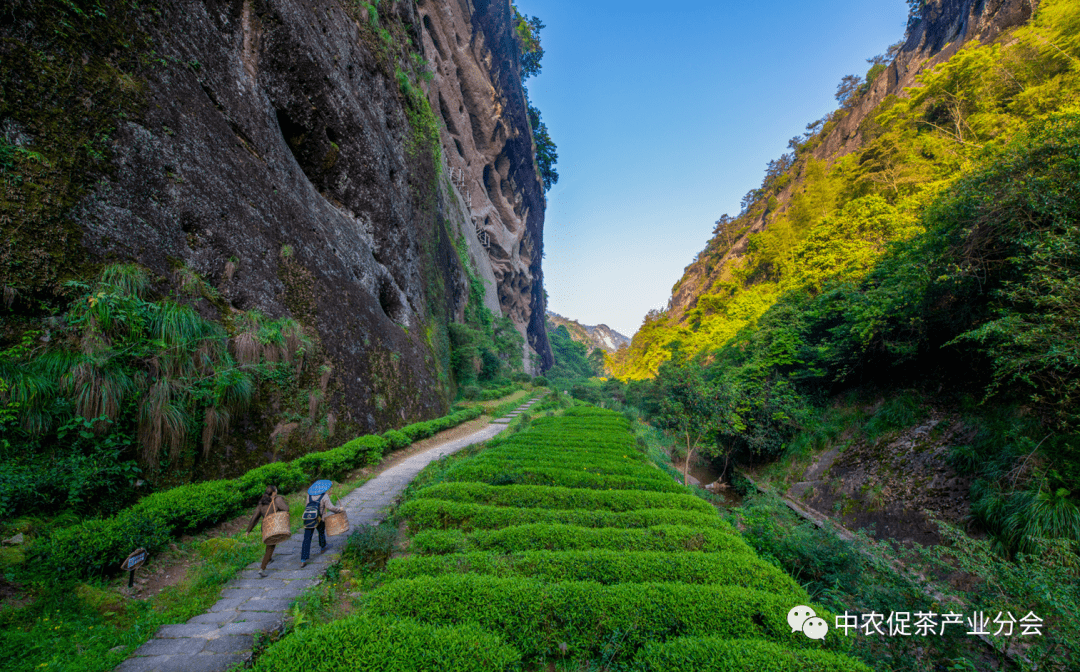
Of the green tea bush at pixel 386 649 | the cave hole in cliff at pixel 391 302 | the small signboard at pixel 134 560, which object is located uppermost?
the cave hole in cliff at pixel 391 302

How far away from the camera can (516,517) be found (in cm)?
553

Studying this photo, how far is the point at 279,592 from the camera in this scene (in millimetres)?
4062

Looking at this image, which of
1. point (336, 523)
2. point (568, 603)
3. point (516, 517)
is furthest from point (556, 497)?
point (336, 523)

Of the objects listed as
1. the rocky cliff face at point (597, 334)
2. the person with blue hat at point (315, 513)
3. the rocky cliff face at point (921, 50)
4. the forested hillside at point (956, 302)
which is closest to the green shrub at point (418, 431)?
the person with blue hat at point (315, 513)

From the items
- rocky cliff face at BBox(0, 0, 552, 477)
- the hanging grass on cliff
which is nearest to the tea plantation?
the hanging grass on cliff

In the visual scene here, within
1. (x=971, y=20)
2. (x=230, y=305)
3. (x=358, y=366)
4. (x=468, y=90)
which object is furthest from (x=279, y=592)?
(x=971, y=20)

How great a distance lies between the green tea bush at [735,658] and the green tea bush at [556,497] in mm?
3268

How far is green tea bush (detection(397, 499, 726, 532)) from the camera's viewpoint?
214 inches

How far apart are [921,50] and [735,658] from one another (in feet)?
146

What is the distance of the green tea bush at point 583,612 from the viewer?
3.34 metres

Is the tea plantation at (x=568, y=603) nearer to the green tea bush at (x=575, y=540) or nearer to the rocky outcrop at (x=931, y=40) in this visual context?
the green tea bush at (x=575, y=540)

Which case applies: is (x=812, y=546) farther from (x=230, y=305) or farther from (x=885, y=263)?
(x=230, y=305)

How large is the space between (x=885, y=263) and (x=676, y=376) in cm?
781

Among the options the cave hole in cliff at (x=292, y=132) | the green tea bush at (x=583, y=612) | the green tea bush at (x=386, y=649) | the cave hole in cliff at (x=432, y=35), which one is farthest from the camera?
the cave hole in cliff at (x=432, y=35)
